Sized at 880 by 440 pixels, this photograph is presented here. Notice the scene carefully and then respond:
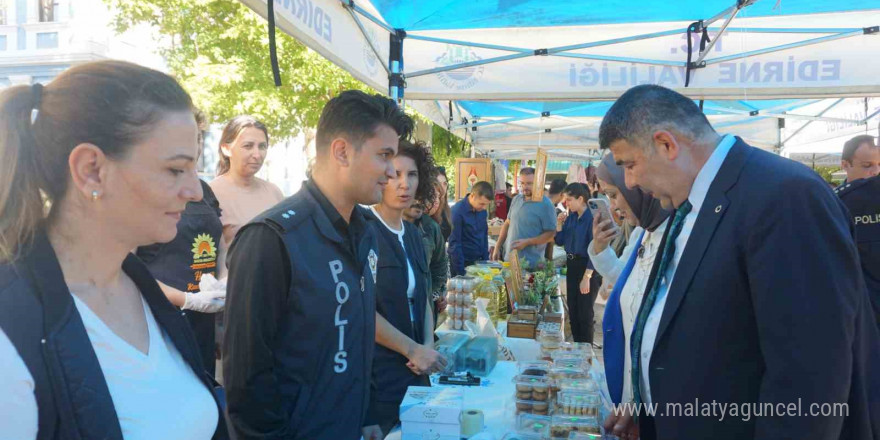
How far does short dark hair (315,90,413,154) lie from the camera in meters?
1.81

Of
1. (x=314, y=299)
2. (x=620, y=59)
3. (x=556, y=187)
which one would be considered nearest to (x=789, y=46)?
(x=620, y=59)

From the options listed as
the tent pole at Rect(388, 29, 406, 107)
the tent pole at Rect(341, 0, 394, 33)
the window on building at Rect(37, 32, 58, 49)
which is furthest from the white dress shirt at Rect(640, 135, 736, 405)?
the window on building at Rect(37, 32, 58, 49)

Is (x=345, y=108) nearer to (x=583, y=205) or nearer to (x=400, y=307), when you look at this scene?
(x=400, y=307)

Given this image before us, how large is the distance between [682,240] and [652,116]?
39cm

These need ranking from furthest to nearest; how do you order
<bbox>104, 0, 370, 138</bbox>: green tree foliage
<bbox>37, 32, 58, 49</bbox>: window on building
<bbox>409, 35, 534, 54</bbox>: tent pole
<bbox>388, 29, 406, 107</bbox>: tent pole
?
<bbox>37, 32, 58, 49</bbox>: window on building < <bbox>104, 0, 370, 138</bbox>: green tree foliage < <bbox>409, 35, 534, 54</bbox>: tent pole < <bbox>388, 29, 406, 107</bbox>: tent pole

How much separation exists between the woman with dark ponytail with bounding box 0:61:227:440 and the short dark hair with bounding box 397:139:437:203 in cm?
176

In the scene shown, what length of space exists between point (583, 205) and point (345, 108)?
192 inches

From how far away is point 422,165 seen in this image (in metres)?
2.99

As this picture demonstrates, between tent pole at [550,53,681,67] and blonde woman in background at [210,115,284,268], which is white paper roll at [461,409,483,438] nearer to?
blonde woman in background at [210,115,284,268]

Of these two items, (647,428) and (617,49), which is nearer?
(647,428)

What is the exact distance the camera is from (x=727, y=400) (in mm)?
1432

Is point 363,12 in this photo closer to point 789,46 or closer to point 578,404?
point 578,404

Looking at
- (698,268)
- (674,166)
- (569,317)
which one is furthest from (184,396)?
(569,317)

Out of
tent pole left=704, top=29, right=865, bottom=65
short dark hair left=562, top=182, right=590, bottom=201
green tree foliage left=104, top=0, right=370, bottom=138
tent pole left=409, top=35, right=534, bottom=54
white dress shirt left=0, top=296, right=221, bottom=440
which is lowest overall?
white dress shirt left=0, top=296, right=221, bottom=440
